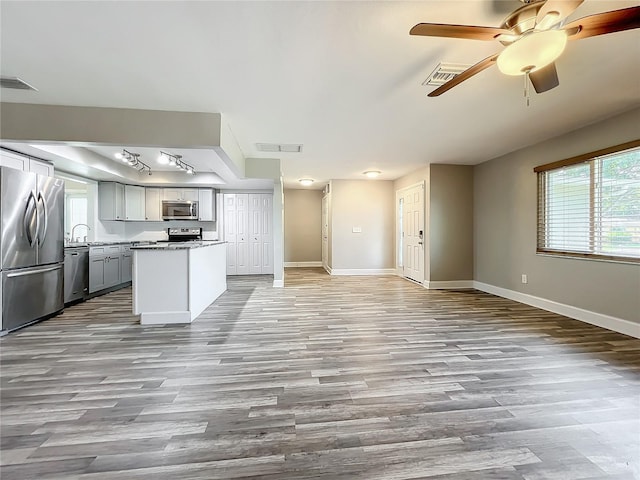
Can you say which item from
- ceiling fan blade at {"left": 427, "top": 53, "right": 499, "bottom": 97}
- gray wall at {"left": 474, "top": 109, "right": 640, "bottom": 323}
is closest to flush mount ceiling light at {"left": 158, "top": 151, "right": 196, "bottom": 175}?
ceiling fan blade at {"left": 427, "top": 53, "right": 499, "bottom": 97}

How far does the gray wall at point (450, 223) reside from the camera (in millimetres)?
5887

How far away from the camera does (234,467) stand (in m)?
1.39

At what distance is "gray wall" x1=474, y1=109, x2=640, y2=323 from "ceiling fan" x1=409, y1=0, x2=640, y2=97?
8.40 feet

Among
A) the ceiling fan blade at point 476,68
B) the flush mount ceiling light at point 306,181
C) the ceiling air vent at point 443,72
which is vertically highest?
the flush mount ceiling light at point 306,181

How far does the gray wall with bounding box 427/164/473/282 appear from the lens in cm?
589

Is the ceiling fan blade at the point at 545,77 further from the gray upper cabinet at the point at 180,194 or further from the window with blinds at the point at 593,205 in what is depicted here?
the gray upper cabinet at the point at 180,194

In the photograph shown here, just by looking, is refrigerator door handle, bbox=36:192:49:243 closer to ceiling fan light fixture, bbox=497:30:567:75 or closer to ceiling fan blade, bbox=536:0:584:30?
ceiling fan light fixture, bbox=497:30:567:75

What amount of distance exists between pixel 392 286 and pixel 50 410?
211 inches

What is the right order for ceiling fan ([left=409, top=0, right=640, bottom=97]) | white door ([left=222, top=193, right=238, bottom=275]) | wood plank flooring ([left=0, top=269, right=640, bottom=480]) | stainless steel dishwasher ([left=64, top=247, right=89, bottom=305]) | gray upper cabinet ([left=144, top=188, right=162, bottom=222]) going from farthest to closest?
white door ([left=222, top=193, right=238, bottom=275]) → gray upper cabinet ([left=144, top=188, right=162, bottom=222]) → stainless steel dishwasher ([left=64, top=247, right=89, bottom=305]) → ceiling fan ([left=409, top=0, right=640, bottom=97]) → wood plank flooring ([left=0, top=269, right=640, bottom=480])

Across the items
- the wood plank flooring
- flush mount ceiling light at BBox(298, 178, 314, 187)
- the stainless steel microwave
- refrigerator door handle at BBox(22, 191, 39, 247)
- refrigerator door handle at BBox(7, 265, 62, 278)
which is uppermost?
flush mount ceiling light at BBox(298, 178, 314, 187)

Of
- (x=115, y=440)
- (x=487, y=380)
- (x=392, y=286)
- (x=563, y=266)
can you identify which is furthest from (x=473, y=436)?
(x=392, y=286)

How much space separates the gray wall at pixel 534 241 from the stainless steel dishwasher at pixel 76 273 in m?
7.22

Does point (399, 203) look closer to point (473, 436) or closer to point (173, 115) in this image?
point (173, 115)

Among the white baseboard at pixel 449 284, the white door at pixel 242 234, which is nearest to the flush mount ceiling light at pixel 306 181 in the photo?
the white door at pixel 242 234
